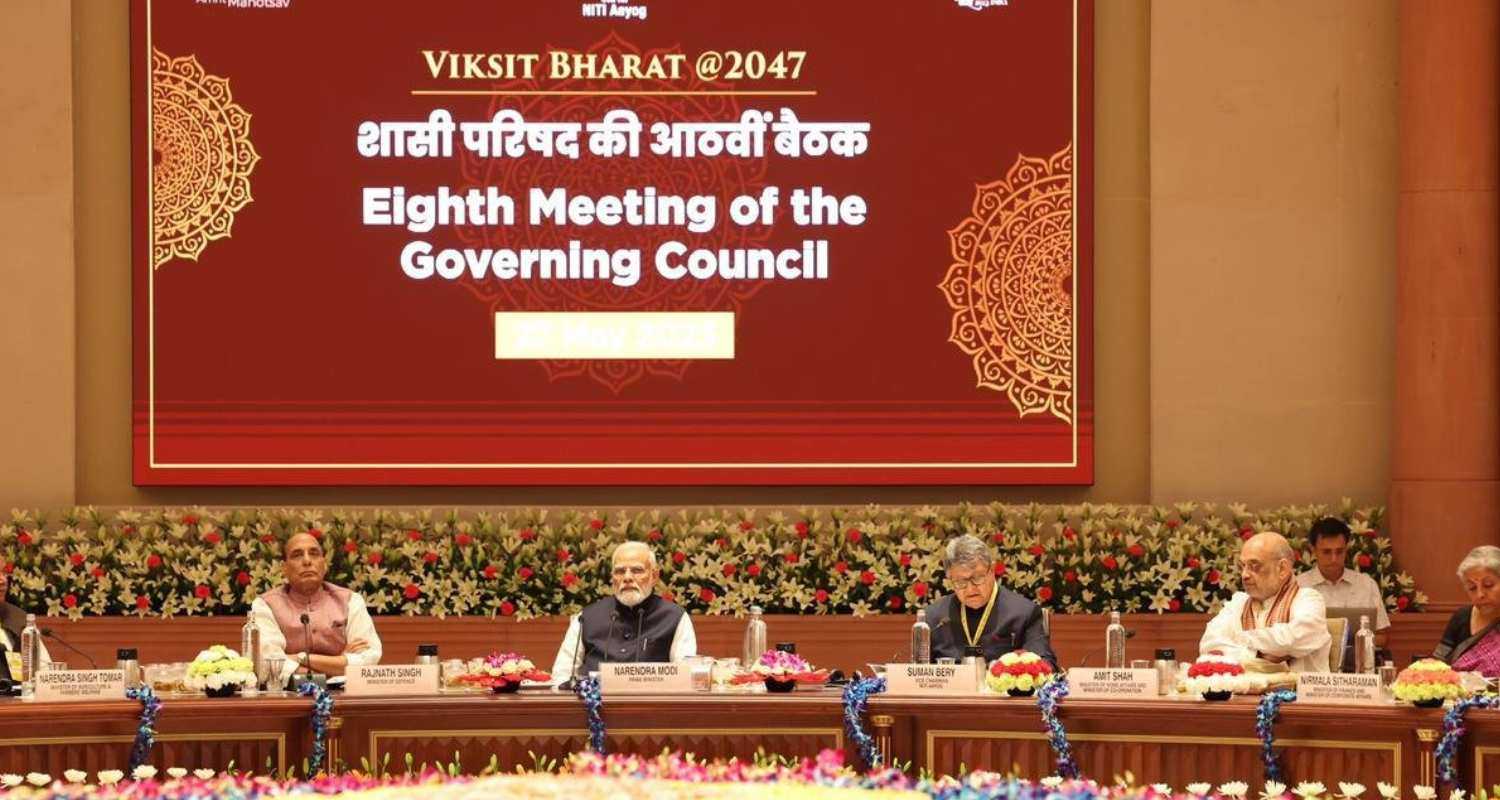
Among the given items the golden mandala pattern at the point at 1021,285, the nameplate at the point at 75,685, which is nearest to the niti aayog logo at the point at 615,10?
the golden mandala pattern at the point at 1021,285

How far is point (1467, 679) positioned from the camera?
7.26 meters

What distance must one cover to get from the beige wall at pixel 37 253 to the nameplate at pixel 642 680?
13.9 feet

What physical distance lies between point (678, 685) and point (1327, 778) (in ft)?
7.11

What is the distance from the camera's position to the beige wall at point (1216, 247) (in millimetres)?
10664

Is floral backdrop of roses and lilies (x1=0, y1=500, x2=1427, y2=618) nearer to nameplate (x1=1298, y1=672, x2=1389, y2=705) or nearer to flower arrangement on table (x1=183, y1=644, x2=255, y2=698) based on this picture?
flower arrangement on table (x1=183, y1=644, x2=255, y2=698)

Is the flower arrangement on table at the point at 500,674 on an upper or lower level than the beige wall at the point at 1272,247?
lower

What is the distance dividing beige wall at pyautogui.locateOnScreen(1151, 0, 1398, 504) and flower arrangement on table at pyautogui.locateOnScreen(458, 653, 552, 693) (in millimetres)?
4196

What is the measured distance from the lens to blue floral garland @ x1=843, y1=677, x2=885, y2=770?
284 inches

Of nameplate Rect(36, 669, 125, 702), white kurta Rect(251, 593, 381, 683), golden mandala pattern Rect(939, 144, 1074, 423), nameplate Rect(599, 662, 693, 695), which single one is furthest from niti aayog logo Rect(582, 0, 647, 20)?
nameplate Rect(36, 669, 125, 702)

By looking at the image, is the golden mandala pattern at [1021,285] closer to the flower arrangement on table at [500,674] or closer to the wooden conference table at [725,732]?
the wooden conference table at [725,732]

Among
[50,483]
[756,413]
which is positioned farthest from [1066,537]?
[50,483]

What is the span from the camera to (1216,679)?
7.09 meters

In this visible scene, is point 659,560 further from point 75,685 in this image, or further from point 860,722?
point 75,685

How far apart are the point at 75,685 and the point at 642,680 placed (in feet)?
6.15
